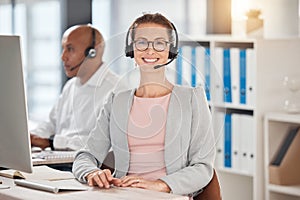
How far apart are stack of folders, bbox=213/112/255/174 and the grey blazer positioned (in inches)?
84.4

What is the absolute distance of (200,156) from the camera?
264 centimetres

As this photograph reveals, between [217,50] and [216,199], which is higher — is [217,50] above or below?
above

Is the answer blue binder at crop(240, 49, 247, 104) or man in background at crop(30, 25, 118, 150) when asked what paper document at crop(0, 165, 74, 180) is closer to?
man in background at crop(30, 25, 118, 150)

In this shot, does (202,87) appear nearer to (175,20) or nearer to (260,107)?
(260,107)

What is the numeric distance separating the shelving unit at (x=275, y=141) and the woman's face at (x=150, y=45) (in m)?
2.15

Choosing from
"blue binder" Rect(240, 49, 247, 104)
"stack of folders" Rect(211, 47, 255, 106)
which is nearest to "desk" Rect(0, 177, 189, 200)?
"stack of folders" Rect(211, 47, 255, 106)

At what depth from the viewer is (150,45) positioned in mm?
2555

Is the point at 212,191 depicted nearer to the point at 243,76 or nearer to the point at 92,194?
the point at 92,194

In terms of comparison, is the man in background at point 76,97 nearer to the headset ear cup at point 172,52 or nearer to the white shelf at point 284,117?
the headset ear cup at point 172,52

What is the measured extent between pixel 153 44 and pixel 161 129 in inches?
11.7

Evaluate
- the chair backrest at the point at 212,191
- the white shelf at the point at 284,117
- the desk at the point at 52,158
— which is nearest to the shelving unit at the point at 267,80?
the white shelf at the point at 284,117

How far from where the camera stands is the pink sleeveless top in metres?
2.63

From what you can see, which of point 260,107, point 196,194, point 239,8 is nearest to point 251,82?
point 260,107

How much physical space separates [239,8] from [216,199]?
271 centimetres
